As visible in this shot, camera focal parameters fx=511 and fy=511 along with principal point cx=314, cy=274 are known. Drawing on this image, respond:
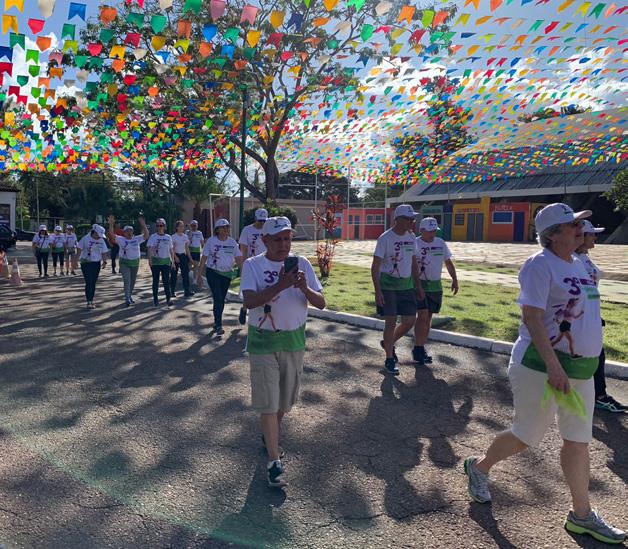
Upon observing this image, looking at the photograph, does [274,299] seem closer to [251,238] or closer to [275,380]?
[275,380]

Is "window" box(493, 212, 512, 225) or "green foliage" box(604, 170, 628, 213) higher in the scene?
"green foliage" box(604, 170, 628, 213)

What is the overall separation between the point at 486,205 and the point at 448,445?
4150 cm

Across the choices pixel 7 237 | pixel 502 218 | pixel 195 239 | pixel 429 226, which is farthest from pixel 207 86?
pixel 502 218

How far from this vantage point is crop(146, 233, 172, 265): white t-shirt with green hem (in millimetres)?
10852

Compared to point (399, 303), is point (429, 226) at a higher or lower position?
higher

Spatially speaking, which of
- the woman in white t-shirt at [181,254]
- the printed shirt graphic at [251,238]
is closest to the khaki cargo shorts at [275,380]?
the printed shirt graphic at [251,238]

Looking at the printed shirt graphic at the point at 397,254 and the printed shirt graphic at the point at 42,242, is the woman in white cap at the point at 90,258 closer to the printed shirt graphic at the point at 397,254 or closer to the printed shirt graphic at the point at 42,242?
the printed shirt graphic at the point at 397,254

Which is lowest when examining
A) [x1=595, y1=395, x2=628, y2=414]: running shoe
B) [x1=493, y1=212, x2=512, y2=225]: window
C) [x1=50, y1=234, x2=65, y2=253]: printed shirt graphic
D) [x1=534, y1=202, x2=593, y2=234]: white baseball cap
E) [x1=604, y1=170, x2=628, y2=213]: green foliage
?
[x1=595, y1=395, x2=628, y2=414]: running shoe

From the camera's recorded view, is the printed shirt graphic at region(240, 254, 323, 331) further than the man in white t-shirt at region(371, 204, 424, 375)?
No

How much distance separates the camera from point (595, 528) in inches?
108

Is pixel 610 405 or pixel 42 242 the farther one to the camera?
pixel 42 242

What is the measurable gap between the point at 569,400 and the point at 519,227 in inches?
1630

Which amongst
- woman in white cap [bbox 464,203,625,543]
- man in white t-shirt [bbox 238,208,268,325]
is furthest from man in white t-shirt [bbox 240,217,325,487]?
man in white t-shirt [bbox 238,208,268,325]

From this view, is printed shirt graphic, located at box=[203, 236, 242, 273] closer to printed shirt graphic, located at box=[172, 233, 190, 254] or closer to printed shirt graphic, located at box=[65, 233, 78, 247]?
printed shirt graphic, located at box=[172, 233, 190, 254]
